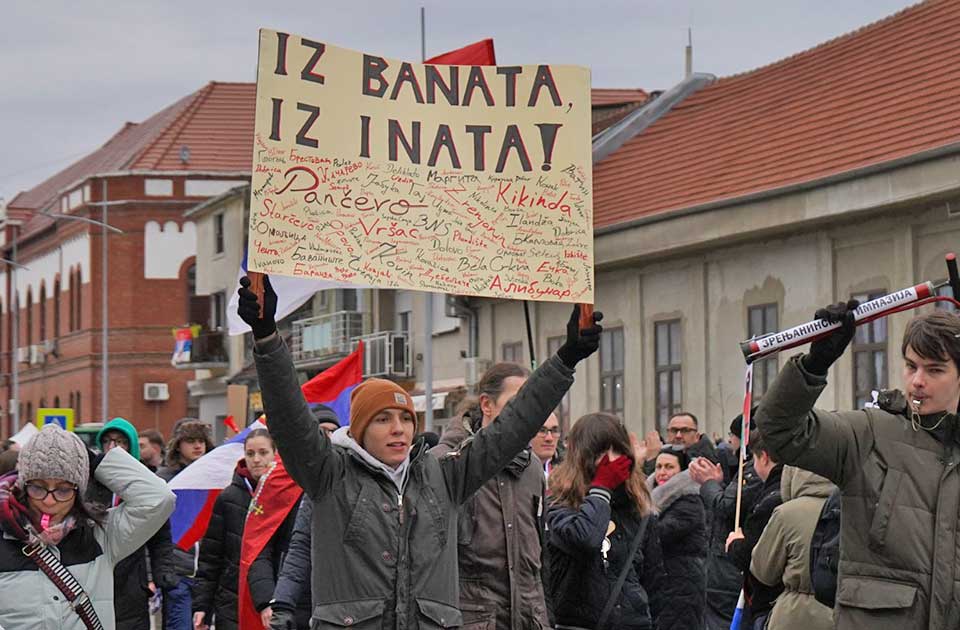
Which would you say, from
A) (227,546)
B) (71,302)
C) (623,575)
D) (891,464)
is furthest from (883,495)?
(71,302)

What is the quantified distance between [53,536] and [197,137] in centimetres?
6205

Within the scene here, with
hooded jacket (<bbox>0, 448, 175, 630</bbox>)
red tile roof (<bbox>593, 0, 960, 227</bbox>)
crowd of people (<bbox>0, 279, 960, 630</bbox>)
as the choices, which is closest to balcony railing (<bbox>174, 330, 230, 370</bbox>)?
red tile roof (<bbox>593, 0, 960, 227</bbox>)

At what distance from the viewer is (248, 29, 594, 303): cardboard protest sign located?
6547 mm

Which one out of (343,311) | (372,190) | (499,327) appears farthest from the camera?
(343,311)

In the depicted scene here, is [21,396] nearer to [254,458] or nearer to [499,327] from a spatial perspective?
[499,327]

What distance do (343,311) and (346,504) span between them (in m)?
40.5

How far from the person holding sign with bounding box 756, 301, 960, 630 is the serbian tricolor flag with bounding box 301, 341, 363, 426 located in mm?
8354

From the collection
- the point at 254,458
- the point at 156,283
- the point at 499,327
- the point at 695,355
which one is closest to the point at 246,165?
the point at 156,283

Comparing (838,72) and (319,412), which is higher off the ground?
(838,72)

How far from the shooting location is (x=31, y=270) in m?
79.7

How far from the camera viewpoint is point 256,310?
590 centimetres

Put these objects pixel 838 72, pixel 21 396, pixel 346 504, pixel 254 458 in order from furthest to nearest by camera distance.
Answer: pixel 21 396 → pixel 838 72 → pixel 254 458 → pixel 346 504

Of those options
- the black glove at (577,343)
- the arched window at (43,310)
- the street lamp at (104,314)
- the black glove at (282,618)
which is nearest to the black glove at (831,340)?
the black glove at (577,343)

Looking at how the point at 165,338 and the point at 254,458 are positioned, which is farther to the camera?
the point at 165,338
